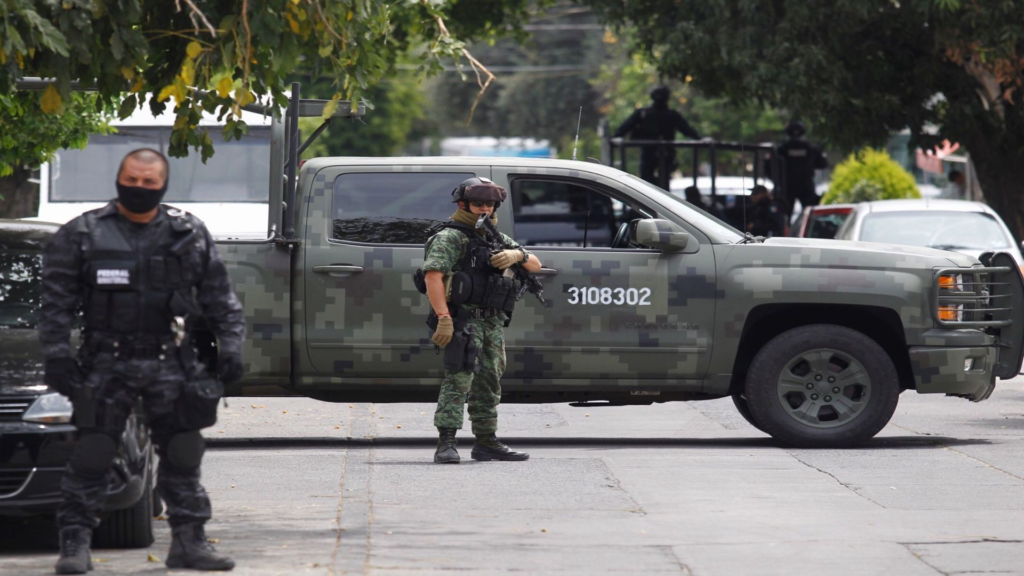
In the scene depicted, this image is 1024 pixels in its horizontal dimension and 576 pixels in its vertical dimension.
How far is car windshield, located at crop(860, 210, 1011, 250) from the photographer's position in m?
15.6

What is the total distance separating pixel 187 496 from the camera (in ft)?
18.3

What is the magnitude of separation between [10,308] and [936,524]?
411 centimetres

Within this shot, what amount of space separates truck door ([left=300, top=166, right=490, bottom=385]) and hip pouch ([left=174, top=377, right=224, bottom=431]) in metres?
3.35

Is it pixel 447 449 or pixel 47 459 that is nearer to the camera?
pixel 47 459

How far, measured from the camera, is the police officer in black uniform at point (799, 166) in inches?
866

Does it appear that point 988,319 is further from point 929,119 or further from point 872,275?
point 929,119

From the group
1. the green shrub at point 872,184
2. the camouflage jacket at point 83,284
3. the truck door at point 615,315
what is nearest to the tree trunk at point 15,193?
the truck door at point 615,315

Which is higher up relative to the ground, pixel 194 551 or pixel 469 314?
pixel 469 314

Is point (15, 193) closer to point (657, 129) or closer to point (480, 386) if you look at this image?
point (480, 386)

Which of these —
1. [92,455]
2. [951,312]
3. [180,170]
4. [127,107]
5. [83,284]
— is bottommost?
[92,455]

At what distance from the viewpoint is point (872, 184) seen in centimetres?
3130

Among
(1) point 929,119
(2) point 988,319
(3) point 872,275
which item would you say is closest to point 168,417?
(3) point 872,275

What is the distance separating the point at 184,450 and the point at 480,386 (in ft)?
10.1

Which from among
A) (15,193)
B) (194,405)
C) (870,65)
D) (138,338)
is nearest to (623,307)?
(194,405)
